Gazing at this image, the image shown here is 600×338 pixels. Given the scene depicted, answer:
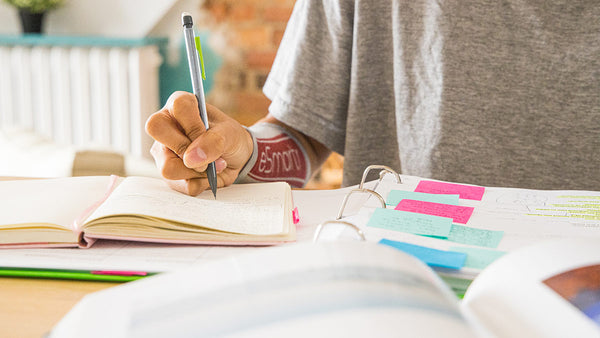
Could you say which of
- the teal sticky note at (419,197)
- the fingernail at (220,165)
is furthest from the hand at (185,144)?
the teal sticky note at (419,197)

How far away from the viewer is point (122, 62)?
80.2 inches

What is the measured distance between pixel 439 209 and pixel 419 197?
0.05 meters

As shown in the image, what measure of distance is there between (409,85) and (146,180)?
51 centimetres

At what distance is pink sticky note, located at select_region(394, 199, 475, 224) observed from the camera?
51 centimetres

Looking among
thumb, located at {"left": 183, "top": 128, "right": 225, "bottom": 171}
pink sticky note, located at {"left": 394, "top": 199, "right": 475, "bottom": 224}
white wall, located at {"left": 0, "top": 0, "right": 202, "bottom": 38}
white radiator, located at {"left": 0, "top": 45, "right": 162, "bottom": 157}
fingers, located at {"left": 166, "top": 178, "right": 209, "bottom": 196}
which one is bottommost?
white radiator, located at {"left": 0, "top": 45, "right": 162, "bottom": 157}

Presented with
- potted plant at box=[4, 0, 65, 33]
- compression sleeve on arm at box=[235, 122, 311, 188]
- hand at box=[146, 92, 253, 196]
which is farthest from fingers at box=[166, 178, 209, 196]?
potted plant at box=[4, 0, 65, 33]

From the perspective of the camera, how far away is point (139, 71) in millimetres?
2014

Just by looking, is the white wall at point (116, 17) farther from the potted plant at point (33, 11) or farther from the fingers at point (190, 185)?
the fingers at point (190, 185)

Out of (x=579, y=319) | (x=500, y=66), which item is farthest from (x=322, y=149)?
(x=579, y=319)

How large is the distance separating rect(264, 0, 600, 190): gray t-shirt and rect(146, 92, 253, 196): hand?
0.95 ft

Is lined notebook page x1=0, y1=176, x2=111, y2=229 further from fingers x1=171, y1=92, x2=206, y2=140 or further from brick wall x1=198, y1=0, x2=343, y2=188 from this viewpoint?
brick wall x1=198, y1=0, x2=343, y2=188

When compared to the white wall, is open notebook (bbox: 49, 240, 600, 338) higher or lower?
lower

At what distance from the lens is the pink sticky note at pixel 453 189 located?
0.59m

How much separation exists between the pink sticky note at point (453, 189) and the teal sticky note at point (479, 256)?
6.2 inches
